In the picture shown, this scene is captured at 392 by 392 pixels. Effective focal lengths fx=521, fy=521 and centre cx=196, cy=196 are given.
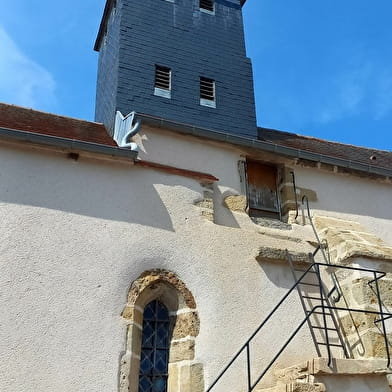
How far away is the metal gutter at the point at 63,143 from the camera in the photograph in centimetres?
617

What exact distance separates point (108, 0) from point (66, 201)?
254 inches

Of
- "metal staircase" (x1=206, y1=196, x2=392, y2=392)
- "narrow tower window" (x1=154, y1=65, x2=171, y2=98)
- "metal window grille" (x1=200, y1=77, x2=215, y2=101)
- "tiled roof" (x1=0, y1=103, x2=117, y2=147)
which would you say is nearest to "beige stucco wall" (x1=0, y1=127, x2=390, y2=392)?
"metal staircase" (x1=206, y1=196, x2=392, y2=392)

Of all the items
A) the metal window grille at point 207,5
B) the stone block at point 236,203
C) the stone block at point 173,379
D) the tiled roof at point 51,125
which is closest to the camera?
the stone block at point 173,379

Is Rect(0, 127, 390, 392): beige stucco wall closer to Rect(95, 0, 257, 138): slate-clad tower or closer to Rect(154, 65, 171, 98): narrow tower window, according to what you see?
Rect(95, 0, 257, 138): slate-clad tower

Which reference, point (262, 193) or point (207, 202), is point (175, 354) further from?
point (262, 193)

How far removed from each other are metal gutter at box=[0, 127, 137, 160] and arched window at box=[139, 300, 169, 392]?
1.92 metres

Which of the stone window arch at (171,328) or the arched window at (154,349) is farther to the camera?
the arched window at (154,349)

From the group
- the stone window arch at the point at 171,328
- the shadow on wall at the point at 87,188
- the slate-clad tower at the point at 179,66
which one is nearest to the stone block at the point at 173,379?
the stone window arch at the point at 171,328

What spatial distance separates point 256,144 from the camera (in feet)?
25.3

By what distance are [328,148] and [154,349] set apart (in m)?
5.62

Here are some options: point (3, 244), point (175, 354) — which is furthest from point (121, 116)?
point (175, 354)

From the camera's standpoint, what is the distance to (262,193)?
25.8ft

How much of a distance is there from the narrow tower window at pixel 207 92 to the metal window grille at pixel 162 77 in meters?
0.63

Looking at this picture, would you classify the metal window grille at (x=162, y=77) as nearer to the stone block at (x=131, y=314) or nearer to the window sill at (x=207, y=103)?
the window sill at (x=207, y=103)
